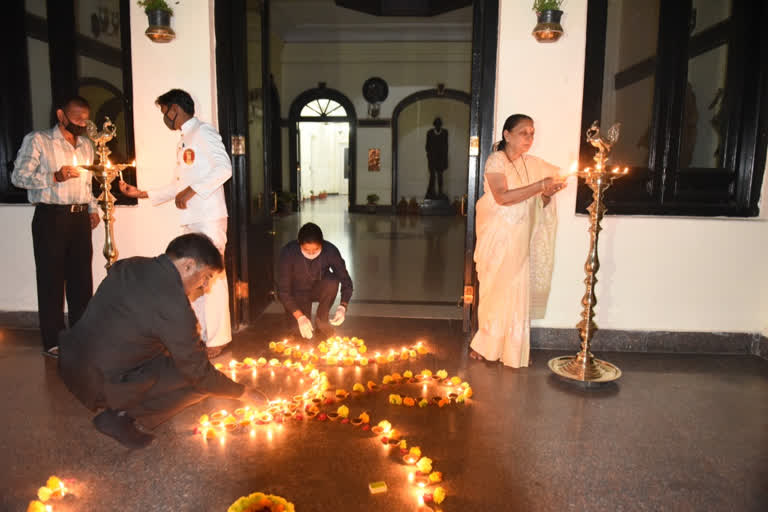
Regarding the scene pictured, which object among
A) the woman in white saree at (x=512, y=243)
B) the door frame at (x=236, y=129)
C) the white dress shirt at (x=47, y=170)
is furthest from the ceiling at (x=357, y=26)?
the woman in white saree at (x=512, y=243)

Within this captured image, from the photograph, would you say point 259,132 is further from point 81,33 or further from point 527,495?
point 527,495

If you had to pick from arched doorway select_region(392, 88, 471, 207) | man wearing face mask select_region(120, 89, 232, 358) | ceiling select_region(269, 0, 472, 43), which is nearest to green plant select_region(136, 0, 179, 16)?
man wearing face mask select_region(120, 89, 232, 358)

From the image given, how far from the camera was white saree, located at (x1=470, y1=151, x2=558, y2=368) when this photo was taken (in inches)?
138

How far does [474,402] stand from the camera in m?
3.07

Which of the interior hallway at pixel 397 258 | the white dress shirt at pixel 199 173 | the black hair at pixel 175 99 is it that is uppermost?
the black hair at pixel 175 99

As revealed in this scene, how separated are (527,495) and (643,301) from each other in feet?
7.51

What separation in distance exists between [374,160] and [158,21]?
34.0ft

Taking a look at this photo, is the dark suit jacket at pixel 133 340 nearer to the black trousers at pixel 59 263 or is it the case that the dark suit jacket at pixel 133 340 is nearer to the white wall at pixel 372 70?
the black trousers at pixel 59 263

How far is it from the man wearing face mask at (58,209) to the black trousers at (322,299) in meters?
1.44

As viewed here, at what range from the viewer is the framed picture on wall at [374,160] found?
13.9m

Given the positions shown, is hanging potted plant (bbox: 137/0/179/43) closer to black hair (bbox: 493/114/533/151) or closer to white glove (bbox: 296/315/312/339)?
white glove (bbox: 296/315/312/339)

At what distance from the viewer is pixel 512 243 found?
11.5ft

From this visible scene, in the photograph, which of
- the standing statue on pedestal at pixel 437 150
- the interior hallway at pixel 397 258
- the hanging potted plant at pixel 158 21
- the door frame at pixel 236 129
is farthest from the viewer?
the standing statue on pedestal at pixel 437 150

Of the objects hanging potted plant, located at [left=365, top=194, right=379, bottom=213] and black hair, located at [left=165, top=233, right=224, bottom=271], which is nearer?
black hair, located at [left=165, top=233, right=224, bottom=271]
